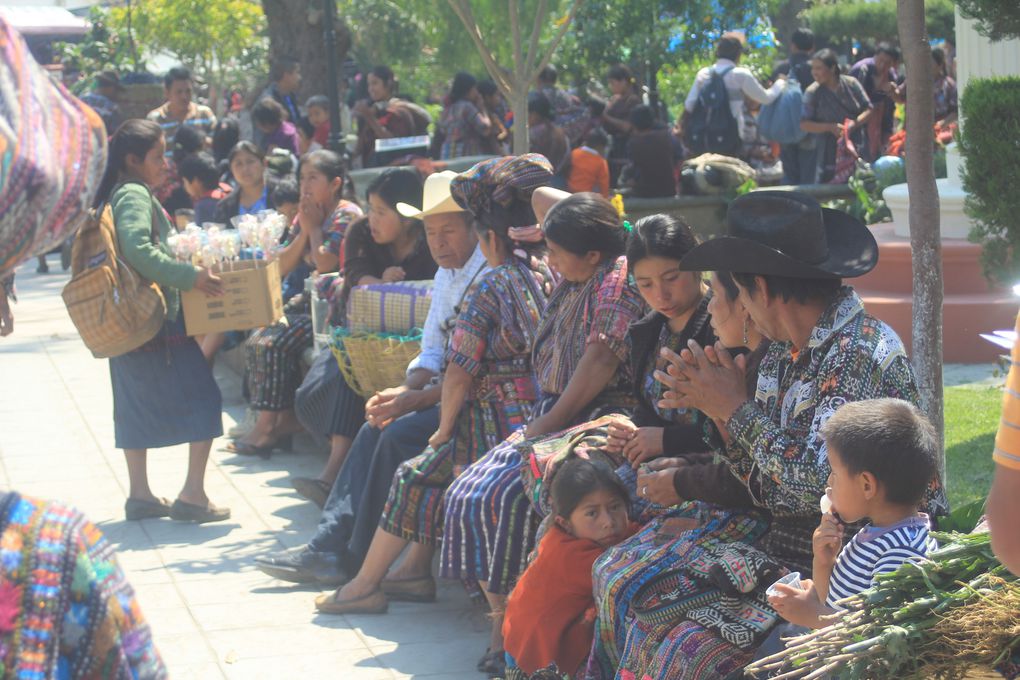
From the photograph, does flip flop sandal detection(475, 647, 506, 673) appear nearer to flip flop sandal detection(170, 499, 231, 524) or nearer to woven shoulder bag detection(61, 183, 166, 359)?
flip flop sandal detection(170, 499, 231, 524)

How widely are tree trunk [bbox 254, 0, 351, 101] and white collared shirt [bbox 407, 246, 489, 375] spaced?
38.5 ft

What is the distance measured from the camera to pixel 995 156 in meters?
6.23

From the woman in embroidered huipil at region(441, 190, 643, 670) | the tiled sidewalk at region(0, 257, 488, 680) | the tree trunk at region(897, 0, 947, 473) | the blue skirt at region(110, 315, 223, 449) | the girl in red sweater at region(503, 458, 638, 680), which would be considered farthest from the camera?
the blue skirt at region(110, 315, 223, 449)

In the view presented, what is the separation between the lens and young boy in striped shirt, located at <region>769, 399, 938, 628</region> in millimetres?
3225

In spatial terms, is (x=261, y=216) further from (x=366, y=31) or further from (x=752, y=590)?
(x=366, y=31)

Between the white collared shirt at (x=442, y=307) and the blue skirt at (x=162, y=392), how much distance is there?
1552 millimetres

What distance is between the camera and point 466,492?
521cm

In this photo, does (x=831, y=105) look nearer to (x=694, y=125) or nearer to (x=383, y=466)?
(x=694, y=125)

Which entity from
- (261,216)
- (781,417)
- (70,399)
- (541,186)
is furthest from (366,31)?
(781,417)

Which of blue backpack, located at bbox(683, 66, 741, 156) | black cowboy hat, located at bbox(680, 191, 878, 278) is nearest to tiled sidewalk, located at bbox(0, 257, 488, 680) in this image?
black cowboy hat, located at bbox(680, 191, 878, 278)

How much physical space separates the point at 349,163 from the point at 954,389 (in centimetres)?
832

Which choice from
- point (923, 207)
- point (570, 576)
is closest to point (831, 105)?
point (923, 207)

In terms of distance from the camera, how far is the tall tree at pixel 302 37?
687 inches

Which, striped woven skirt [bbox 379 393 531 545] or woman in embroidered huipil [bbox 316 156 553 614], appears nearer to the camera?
woman in embroidered huipil [bbox 316 156 553 614]
